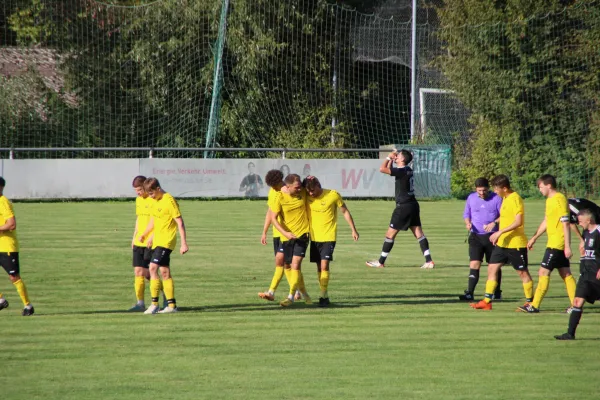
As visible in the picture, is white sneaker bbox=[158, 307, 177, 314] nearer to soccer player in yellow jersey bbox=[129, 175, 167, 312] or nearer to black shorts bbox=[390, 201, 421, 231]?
soccer player in yellow jersey bbox=[129, 175, 167, 312]

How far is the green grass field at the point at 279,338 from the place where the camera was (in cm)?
822

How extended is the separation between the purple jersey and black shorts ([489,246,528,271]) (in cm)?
97

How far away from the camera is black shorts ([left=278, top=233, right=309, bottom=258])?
12.7 metres

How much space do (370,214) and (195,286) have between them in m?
14.2

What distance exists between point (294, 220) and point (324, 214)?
1.45 ft

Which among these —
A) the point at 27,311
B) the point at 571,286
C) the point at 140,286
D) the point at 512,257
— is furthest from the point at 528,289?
the point at 27,311

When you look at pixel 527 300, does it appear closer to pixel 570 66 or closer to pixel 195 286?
pixel 195 286

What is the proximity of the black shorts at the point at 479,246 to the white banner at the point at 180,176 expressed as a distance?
19.8m

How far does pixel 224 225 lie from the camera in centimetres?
2470

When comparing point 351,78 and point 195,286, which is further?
point 351,78

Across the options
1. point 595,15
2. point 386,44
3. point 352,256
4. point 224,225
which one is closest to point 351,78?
point 386,44

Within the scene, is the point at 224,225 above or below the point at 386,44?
below

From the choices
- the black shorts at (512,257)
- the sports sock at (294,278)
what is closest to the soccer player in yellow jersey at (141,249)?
the sports sock at (294,278)

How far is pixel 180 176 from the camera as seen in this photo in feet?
→ 107
